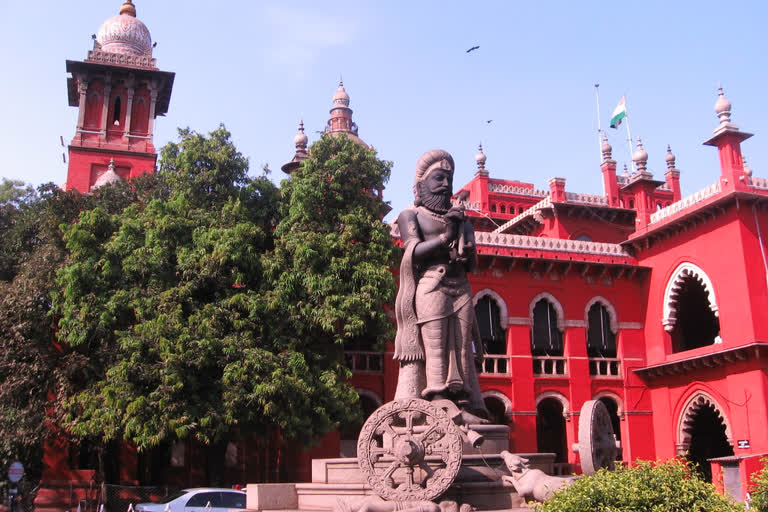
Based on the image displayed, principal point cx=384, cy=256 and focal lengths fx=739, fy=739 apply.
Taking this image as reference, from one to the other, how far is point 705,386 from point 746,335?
2.12 m

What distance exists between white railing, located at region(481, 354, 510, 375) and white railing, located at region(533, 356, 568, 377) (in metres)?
0.89

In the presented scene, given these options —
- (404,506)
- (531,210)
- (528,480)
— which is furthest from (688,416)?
(404,506)

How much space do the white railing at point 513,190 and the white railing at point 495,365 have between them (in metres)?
12.9

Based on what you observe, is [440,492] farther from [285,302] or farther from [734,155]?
[734,155]

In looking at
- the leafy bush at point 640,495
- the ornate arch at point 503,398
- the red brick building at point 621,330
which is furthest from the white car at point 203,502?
the ornate arch at point 503,398

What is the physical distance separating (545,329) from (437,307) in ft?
48.6

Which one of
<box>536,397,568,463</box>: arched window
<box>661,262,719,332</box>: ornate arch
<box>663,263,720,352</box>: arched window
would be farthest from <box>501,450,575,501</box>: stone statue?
<box>536,397,568,463</box>: arched window

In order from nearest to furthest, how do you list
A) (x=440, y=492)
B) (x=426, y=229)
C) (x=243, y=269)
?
(x=440, y=492)
(x=426, y=229)
(x=243, y=269)

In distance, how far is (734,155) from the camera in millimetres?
19984

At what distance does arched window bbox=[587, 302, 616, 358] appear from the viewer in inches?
898

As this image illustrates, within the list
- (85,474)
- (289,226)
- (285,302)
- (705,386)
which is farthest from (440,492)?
(705,386)

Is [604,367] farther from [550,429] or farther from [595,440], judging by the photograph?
[595,440]

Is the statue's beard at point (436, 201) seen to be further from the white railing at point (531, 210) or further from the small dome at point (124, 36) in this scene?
the small dome at point (124, 36)

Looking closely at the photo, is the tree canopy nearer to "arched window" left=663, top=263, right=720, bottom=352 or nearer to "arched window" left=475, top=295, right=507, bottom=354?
"arched window" left=475, top=295, right=507, bottom=354
